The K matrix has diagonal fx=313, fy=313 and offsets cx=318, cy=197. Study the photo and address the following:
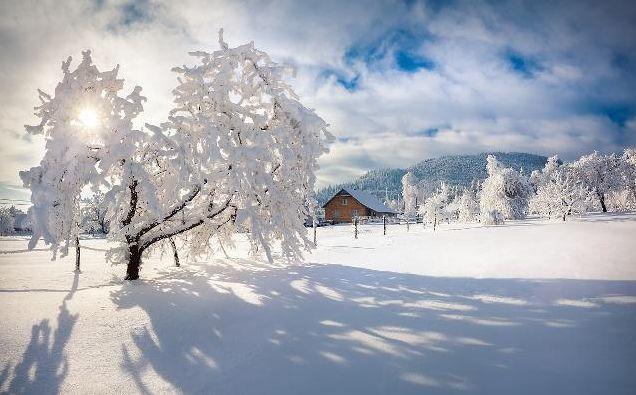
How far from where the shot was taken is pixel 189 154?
6.64 metres

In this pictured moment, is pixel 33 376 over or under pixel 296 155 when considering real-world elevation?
under

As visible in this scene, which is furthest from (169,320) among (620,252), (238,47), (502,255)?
(620,252)

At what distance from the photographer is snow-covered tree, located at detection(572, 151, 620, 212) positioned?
58344 mm

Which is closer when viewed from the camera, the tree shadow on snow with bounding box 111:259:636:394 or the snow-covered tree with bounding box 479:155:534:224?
the tree shadow on snow with bounding box 111:259:636:394

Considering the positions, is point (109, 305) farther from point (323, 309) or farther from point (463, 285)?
point (463, 285)

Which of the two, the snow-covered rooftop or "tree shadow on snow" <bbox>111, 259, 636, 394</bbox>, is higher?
the snow-covered rooftop

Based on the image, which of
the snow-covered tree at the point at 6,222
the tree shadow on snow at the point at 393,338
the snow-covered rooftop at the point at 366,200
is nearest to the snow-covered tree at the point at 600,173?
the snow-covered rooftop at the point at 366,200

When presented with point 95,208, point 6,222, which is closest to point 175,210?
point 95,208

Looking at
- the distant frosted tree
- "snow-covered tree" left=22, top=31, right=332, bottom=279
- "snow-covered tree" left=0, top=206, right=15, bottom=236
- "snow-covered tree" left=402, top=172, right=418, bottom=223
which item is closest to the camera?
"snow-covered tree" left=22, top=31, right=332, bottom=279

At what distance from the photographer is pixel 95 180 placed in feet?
20.7

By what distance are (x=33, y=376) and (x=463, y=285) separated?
20.6ft

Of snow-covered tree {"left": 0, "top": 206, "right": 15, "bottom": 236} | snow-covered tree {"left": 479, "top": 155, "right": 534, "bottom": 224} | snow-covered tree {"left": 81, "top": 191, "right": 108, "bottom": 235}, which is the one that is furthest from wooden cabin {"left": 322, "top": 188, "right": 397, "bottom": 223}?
snow-covered tree {"left": 0, "top": 206, "right": 15, "bottom": 236}

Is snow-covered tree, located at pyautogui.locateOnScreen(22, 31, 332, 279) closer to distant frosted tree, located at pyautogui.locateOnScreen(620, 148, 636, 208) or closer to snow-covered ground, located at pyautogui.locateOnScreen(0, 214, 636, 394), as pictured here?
snow-covered ground, located at pyautogui.locateOnScreen(0, 214, 636, 394)

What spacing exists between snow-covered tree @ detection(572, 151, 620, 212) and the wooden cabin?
38.3 meters
